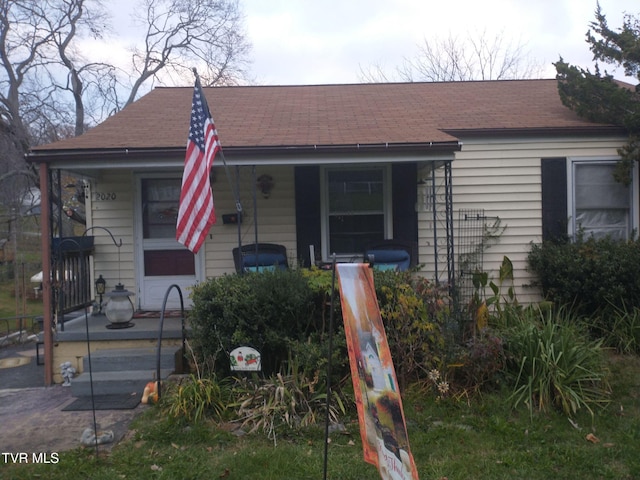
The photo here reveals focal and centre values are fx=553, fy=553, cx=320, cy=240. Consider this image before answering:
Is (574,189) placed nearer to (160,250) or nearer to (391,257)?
(391,257)

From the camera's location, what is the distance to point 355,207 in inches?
313

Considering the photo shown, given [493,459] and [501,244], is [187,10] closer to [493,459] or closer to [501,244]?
[501,244]

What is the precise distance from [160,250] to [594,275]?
19.1ft

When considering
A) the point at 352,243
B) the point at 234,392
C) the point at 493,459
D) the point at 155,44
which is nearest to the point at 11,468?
the point at 234,392

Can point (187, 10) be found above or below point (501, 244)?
above

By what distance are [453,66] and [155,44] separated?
12776 mm

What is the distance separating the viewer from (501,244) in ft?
25.8

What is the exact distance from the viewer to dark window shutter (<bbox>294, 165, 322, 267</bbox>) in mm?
7816

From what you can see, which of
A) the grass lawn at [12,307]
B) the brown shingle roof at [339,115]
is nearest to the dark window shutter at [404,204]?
the brown shingle roof at [339,115]

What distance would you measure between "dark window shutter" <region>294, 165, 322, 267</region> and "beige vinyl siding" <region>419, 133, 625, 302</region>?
167 cm

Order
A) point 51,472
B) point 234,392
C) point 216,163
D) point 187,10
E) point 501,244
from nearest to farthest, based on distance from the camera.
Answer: point 51,472 < point 234,392 < point 216,163 < point 501,244 < point 187,10

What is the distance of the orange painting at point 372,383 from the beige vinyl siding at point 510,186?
4796 mm

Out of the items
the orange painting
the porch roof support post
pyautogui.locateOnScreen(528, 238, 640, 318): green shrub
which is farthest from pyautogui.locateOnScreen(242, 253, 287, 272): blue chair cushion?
the orange painting

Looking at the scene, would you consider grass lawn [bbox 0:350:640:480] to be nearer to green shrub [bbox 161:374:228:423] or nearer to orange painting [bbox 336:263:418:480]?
green shrub [bbox 161:374:228:423]
